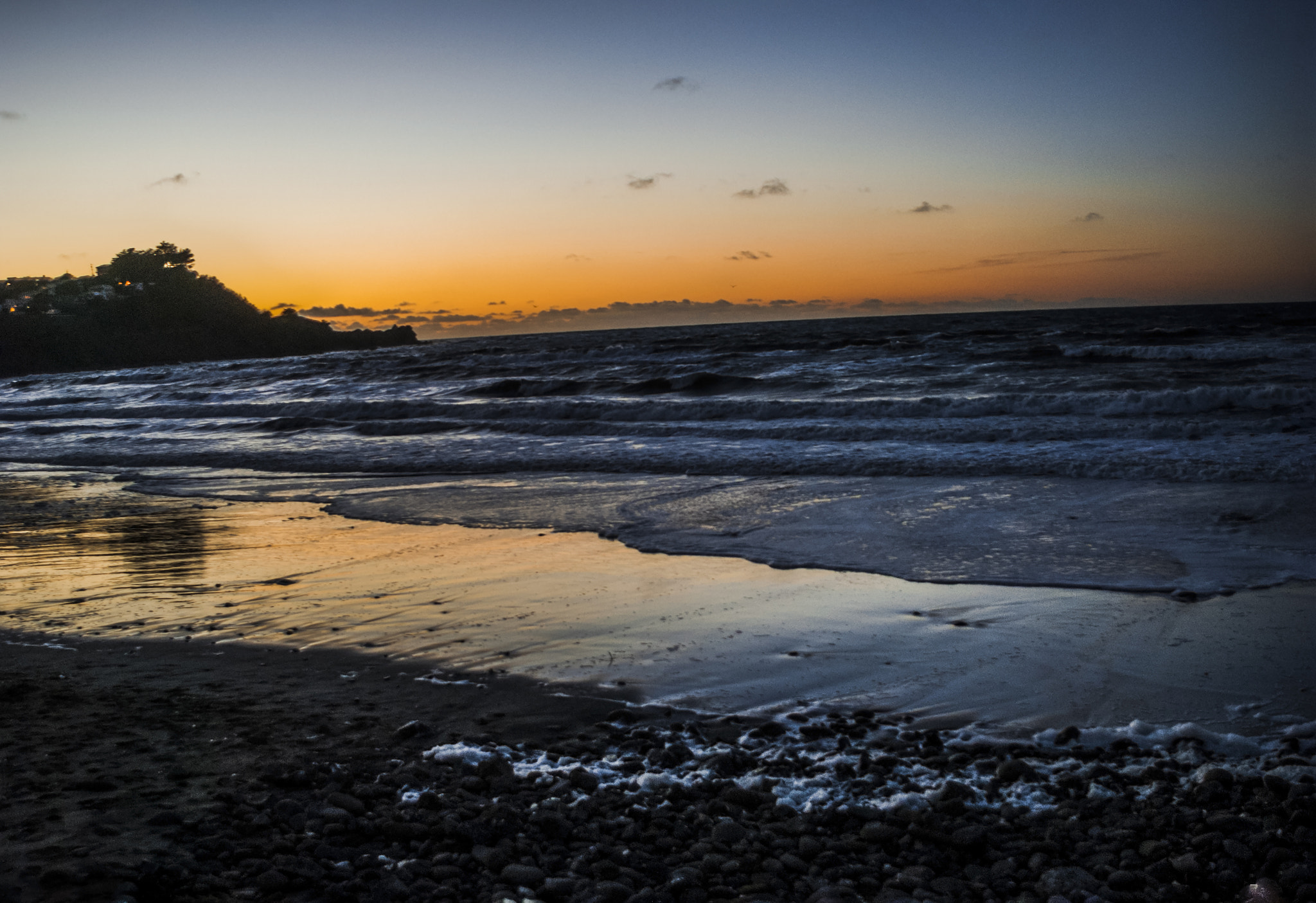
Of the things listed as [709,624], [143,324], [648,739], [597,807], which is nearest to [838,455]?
[709,624]

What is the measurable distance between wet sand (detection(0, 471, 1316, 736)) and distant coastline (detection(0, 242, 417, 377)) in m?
73.0

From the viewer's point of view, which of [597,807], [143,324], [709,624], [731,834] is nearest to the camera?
[731,834]

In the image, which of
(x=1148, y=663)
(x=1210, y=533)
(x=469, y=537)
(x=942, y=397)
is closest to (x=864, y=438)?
(x=942, y=397)

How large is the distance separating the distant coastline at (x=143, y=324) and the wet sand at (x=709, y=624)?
7301 cm

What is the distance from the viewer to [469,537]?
7.09 m

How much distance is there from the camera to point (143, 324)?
85562 mm

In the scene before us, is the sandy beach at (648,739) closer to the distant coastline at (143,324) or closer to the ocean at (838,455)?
the ocean at (838,455)

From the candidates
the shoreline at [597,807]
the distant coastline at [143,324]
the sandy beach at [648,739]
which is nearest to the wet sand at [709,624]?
the sandy beach at [648,739]

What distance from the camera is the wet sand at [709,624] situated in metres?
3.53

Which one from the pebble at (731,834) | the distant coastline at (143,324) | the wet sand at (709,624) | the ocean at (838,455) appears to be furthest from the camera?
the distant coastline at (143,324)

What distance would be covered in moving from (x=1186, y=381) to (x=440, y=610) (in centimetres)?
1914

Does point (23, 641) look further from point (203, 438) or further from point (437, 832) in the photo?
point (203, 438)

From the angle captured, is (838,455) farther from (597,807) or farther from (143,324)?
(143,324)

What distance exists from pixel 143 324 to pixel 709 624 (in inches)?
3861
